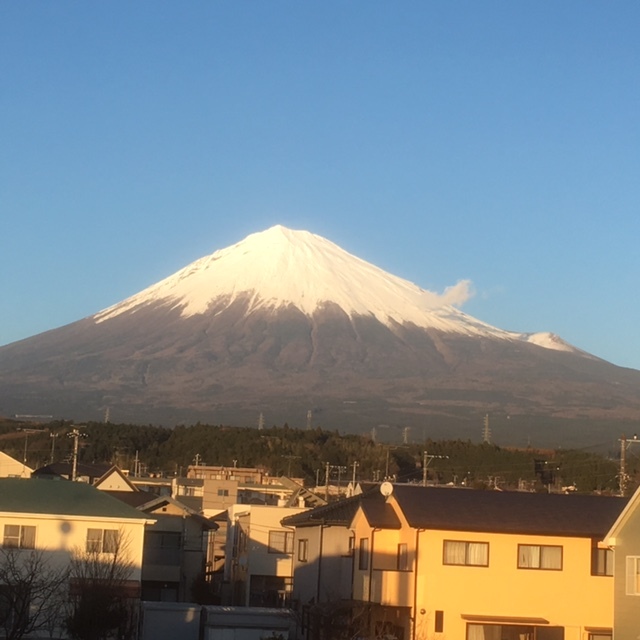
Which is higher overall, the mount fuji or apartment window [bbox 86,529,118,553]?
the mount fuji

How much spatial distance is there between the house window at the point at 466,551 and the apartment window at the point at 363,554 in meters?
2.50

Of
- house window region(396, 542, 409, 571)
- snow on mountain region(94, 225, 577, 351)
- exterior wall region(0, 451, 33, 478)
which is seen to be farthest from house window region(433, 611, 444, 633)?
snow on mountain region(94, 225, 577, 351)

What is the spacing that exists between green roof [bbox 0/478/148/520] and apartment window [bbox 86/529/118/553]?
14.5 inches

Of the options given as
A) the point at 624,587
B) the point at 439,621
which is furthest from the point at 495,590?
the point at 624,587

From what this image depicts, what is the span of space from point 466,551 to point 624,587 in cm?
492

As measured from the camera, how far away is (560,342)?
189250 millimetres

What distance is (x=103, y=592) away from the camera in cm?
2692

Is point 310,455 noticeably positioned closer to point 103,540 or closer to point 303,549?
point 303,549

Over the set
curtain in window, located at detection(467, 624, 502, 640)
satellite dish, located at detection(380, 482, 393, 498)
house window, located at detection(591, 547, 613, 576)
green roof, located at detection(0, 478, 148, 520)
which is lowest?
curtain in window, located at detection(467, 624, 502, 640)

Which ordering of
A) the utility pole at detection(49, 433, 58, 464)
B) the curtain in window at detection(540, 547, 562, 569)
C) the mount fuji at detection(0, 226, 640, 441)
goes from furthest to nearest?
the mount fuji at detection(0, 226, 640, 441) < the utility pole at detection(49, 433, 58, 464) < the curtain in window at detection(540, 547, 562, 569)

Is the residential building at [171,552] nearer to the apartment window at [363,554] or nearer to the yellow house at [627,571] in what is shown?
the apartment window at [363,554]

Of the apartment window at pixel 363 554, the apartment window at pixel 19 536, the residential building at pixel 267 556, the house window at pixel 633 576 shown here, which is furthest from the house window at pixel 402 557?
the residential building at pixel 267 556

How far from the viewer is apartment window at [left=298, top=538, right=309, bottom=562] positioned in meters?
34.7

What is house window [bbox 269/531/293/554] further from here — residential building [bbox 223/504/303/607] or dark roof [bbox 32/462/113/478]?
dark roof [bbox 32/462/113/478]
